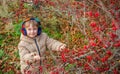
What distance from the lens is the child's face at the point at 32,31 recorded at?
471cm

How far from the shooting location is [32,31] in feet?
15.5

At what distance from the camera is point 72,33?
6.57m

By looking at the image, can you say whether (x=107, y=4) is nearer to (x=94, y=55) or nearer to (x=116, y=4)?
(x=116, y=4)

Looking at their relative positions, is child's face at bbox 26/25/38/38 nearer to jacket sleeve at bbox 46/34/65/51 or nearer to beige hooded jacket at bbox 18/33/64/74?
beige hooded jacket at bbox 18/33/64/74

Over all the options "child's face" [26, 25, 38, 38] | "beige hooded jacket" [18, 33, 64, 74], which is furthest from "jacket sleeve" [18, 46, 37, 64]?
"child's face" [26, 25, 38, 38]

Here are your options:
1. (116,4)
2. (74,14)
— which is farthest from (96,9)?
(116,4)

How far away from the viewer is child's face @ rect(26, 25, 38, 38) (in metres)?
4.71

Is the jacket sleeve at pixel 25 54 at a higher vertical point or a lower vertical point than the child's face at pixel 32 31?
lower

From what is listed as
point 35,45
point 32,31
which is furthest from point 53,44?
point 32,31

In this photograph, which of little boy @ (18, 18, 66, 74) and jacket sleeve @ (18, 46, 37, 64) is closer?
jacket sleeve @ (18, 46, 37, 64)

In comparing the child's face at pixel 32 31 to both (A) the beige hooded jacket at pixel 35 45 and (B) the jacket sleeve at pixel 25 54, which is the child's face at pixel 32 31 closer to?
(A) the beige hooded jacket at pixel 35 45

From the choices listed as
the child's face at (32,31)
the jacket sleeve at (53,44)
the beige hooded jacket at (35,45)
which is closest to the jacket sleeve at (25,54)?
the beige hooded jacket at (35,45)

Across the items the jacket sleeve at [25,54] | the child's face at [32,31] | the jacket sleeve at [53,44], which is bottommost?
the jacket sleeve at [25,54]

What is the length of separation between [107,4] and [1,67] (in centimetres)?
306
